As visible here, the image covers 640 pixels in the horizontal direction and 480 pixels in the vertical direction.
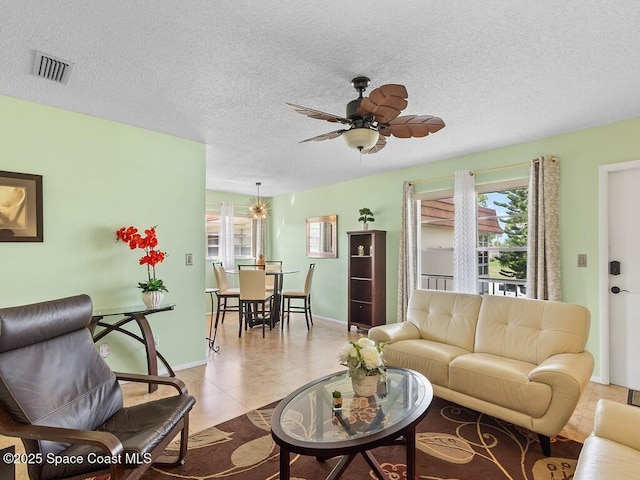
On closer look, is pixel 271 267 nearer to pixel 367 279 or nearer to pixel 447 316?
pixel 367 279

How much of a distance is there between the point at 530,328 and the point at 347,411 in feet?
5.87

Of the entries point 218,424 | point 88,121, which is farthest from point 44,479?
point 88,121

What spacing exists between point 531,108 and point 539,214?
4.13ft

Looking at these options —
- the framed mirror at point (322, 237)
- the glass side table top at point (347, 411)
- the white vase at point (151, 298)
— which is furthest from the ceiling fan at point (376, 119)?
the framed mirror at point (322, 237)

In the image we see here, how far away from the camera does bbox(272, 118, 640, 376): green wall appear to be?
11.4 ft

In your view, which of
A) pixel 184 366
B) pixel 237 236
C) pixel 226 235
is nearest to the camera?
pixel 184 366

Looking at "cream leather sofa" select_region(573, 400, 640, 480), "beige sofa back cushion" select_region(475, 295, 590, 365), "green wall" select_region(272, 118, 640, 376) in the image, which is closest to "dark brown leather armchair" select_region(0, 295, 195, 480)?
"cream leather sofa" select_region(573, 400, 640, 480)

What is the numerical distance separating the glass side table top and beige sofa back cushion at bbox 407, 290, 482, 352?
99 centimetres

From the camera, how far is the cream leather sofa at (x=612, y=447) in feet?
4.48

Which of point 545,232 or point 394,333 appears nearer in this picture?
point 394,333

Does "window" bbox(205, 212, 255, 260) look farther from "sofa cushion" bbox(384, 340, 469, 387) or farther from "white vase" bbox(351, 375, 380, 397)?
"white vase" bbox(351, 375, 380, 397)

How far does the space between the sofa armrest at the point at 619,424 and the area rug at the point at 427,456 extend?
1.71ft

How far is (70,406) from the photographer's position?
183 cm

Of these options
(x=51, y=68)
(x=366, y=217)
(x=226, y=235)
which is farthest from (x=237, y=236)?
(x=51, y=68)
